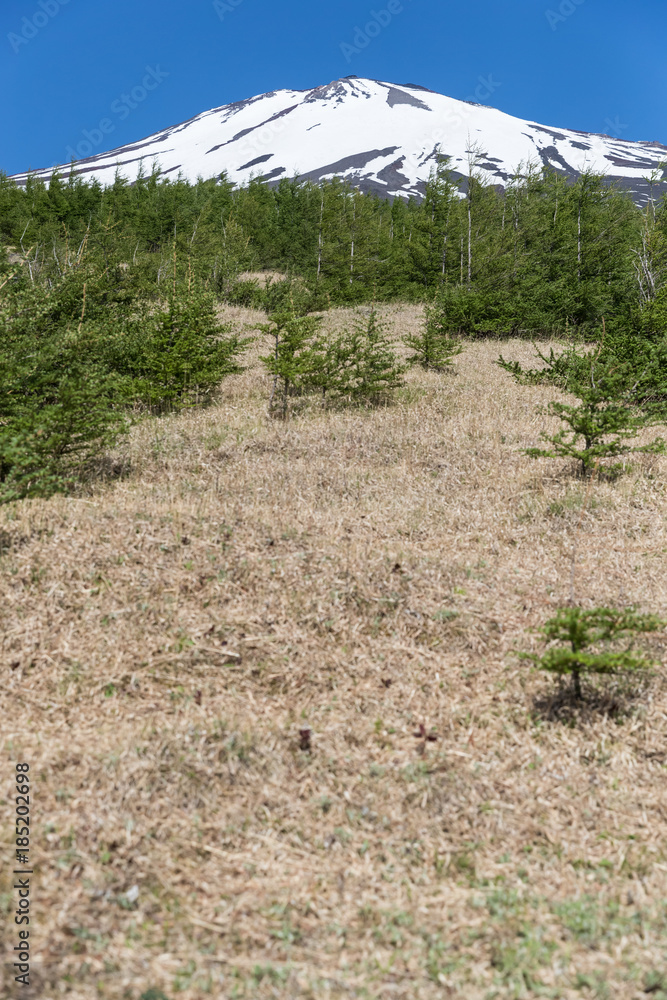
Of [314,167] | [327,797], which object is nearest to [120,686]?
[327,797]

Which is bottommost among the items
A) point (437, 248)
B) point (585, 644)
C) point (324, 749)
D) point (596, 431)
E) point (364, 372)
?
point (324, 749)

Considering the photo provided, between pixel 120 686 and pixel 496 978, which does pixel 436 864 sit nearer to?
pixel 496 978

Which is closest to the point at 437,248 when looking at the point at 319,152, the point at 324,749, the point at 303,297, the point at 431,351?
the point at 303,297

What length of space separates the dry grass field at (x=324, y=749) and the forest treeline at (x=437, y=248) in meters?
9.55

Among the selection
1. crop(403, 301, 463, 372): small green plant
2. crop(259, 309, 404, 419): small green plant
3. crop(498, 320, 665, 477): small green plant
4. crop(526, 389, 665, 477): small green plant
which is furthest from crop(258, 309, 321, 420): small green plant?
crop(526, 389, 665, 477): small green plant

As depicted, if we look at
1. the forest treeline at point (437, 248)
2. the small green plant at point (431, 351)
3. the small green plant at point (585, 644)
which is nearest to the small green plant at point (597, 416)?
the small green plant at point (585, 644)

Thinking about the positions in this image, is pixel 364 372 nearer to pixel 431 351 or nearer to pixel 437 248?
pixel 431 351

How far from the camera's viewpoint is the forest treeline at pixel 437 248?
1809 centimetres

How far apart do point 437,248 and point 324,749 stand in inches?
997

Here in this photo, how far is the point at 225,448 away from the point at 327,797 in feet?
19.2

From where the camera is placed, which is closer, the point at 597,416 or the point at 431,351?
the point at 597,416

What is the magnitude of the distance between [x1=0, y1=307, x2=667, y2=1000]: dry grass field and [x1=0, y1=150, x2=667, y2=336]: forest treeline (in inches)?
376

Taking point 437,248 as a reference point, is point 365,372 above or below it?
below

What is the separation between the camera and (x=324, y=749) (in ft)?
12.2
